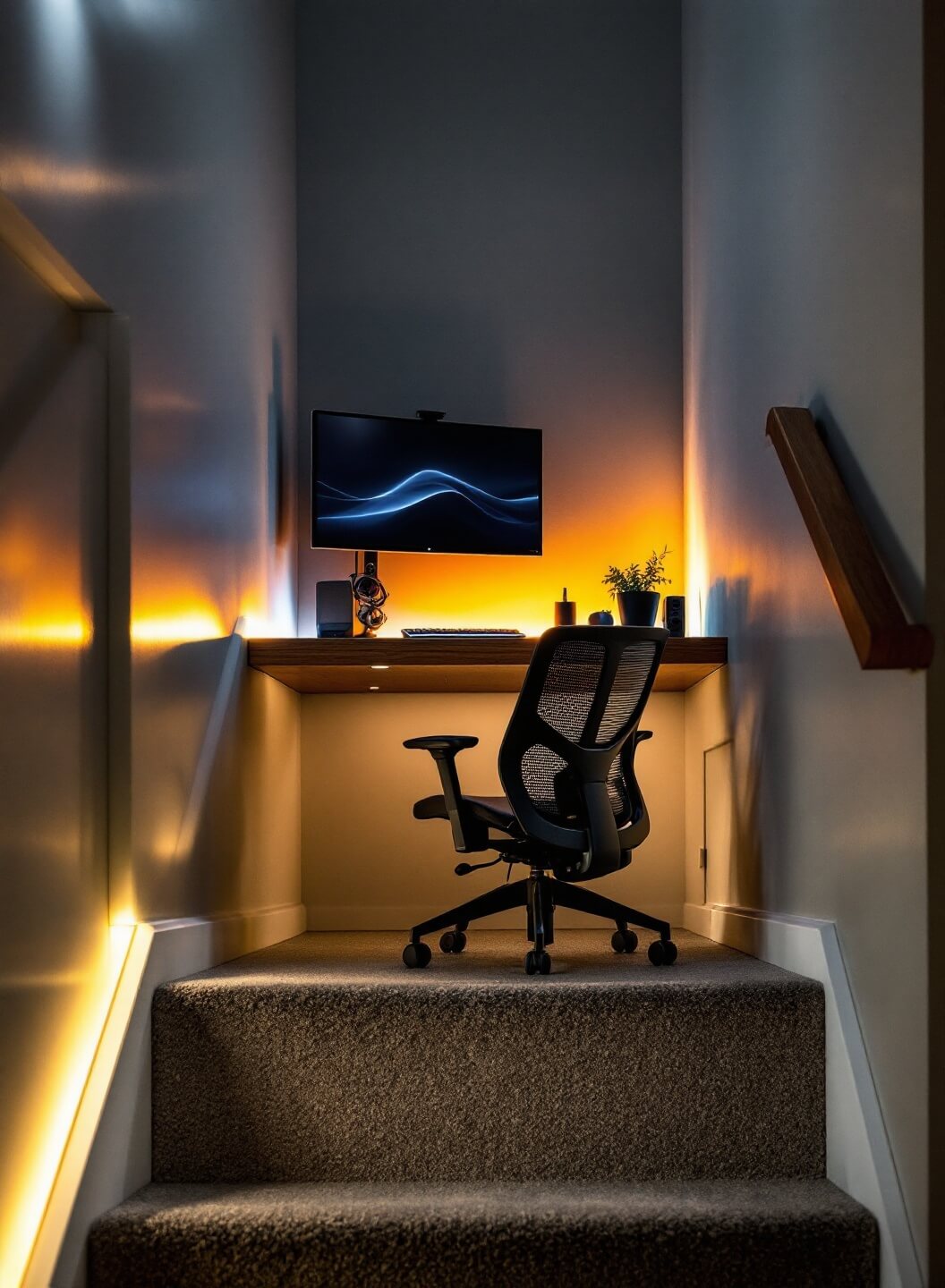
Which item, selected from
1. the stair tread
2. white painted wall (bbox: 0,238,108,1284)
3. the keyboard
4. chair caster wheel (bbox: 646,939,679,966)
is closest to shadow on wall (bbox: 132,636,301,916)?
the stair tread

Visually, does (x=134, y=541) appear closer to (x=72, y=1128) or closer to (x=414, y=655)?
(x=72, y=1128)

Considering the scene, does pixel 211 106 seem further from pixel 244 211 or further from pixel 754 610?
pixel 754 610

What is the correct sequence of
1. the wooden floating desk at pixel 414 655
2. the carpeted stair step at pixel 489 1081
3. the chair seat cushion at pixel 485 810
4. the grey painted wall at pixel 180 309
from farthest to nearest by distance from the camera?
the wooden floating desk at pixel 414 655
the chair seat cushion at pixel 485 810
the carpeted stair step at pixel 489 1081
the grey painted wall at pixel 180 309

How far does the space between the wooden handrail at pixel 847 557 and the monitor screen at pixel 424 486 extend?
5.88 ft

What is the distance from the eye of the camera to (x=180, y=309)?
2.93 m

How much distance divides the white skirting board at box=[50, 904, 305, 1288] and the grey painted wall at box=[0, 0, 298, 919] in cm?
10

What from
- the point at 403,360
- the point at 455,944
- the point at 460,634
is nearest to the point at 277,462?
the point at 403,360

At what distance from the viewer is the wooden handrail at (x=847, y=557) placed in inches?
76.3

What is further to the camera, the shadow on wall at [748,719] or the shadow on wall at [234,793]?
the shadow on wall at [748,719]

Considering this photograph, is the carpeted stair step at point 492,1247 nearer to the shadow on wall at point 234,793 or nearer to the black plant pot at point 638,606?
the shadow on wall at point 234,793

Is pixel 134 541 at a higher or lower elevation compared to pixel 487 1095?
higher

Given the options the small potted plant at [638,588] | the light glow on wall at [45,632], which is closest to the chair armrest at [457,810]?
the small potted plant at [638,588]

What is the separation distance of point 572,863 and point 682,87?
300cm

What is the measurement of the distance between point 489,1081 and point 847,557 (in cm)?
113
